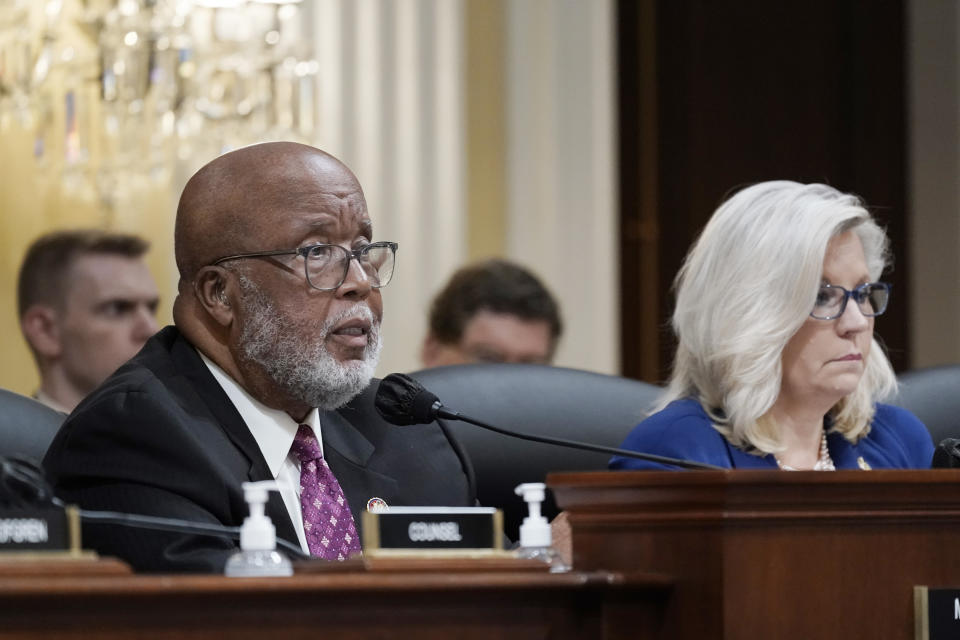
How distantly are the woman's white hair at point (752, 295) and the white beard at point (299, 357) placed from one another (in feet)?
2.01

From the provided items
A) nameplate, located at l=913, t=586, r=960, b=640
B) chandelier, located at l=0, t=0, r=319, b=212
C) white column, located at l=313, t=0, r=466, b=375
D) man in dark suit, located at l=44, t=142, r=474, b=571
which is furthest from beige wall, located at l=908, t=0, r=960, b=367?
nameplate, located at l=913, t=586, r=960, b=640

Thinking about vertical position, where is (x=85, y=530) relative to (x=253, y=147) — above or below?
below

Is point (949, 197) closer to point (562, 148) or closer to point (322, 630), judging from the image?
point (562, 148)

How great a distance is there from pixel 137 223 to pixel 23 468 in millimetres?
3389

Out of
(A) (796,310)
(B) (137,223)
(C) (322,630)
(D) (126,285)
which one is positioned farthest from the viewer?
(B) (137,223)

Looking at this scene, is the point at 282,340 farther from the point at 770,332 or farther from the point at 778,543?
the point at 778,543

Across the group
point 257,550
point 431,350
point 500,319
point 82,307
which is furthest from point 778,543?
point 82,307

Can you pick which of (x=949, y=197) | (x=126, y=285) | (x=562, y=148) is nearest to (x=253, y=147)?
(x=126, y=285)

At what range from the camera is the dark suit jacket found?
1854mm

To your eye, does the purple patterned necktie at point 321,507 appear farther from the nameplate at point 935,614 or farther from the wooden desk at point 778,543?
the nameplate at point 935,614

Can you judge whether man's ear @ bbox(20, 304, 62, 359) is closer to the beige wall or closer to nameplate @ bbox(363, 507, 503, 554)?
nameplate @ bbox(363, 507, 503, 554)

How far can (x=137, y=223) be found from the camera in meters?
4.69

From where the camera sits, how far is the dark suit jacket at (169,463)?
185cm

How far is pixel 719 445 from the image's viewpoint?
2.52m
